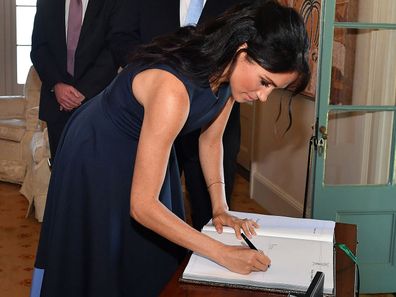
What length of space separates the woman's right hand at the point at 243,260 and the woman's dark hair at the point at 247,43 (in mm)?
410

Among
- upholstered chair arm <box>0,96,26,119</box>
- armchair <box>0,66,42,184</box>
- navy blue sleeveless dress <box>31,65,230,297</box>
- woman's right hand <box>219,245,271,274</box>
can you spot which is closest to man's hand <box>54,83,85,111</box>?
navy blue sleeveless dress <box>31,65,230,297</box>

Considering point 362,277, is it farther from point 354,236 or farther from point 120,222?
point 120,222

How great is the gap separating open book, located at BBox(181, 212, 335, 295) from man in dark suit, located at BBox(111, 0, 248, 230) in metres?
0.83

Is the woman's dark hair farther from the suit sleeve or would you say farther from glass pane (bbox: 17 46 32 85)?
glass pane (bbox: 17 46 32 85)

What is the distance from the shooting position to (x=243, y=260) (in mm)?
1525

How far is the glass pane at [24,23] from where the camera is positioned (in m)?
→ 7.19

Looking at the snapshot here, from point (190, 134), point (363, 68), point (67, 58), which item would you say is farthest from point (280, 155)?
point (190, 134)

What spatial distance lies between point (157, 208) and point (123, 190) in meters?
0.29

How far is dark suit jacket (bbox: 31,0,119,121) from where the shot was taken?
125 inches

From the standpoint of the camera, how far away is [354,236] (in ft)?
6.24

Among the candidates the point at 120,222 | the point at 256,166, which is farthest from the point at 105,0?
the point at 256,166

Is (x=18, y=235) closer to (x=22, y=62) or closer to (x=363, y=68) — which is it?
(x=363, y=68)

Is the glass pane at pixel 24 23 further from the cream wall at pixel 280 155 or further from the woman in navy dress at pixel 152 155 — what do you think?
the woman in navy dress at pixel 152 155

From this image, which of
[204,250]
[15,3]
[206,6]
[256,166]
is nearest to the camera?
[204,250]
